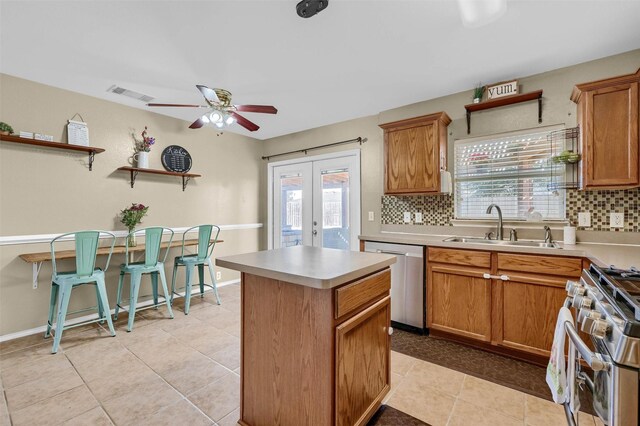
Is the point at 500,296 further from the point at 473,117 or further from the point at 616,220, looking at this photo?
the point at 473,117

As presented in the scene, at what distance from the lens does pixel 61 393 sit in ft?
6.41

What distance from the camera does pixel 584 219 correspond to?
2.49m

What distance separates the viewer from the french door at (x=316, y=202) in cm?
411

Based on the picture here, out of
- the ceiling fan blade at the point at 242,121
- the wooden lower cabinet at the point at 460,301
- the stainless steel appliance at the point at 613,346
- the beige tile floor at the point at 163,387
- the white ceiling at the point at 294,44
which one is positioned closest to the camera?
the stainless steel appliance at the point at 613,346

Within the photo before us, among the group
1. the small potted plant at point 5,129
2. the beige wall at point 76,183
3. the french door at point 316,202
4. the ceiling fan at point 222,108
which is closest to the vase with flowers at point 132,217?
the beige wall at point 76,183

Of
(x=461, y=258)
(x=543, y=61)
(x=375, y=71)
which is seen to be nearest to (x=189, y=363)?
(x=461, y=258)

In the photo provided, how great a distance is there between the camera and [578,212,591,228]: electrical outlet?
8.11ft

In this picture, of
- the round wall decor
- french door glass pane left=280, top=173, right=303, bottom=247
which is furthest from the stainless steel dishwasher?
the round wall decor

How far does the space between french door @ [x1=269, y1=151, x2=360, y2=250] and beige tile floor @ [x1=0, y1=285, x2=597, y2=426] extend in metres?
1.98

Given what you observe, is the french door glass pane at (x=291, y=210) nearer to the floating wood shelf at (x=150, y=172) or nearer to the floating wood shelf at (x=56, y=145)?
the floating wood shelf at (x=150, y=172)

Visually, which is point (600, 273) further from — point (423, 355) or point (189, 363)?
point (189, 363)

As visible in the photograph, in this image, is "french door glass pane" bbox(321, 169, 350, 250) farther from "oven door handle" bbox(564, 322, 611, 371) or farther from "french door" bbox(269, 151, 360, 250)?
"oven door handle" bbox(564, 322, 611, 371)

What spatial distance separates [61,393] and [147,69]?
2.60 meters

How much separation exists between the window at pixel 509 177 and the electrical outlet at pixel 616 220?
31 centimetres
